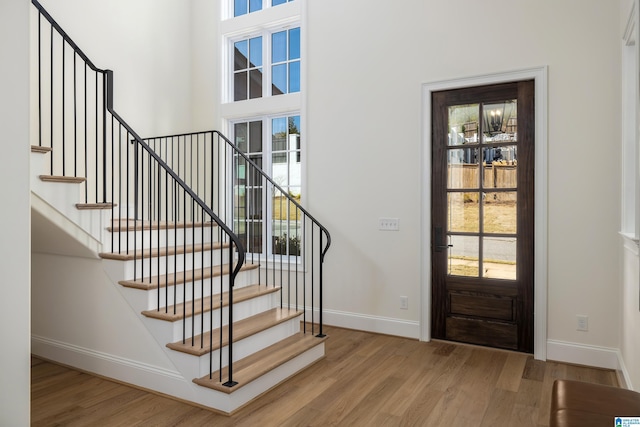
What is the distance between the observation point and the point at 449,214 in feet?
12.8

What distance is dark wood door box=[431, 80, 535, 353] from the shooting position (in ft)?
11.8

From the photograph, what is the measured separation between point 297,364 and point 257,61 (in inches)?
138

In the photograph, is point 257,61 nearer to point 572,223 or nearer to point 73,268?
point 73,268

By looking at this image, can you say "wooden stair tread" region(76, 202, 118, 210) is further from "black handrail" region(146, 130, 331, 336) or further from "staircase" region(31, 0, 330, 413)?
"black handrail" region(146, 130, 331, 336)

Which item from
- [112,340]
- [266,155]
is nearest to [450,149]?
[266,155]

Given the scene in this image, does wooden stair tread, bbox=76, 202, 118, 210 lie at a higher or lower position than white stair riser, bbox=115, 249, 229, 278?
Answer: higher

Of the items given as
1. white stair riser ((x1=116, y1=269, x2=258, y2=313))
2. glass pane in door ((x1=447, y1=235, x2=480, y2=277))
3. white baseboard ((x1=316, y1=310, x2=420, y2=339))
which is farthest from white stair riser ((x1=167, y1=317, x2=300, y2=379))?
glass pane in door ((x1=447, y1=235, x2=480, y2=277))

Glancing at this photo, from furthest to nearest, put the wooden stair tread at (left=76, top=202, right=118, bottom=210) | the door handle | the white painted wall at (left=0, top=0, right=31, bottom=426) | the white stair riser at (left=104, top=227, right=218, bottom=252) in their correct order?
the door handle, the white stair riser at (left=104, top=227, right=218, bottom=252), the wooden stair tread at (left=76, top=202, right=118, bottom=210), the white painted wall at (left=0, top=0, right=31, bottom=426)

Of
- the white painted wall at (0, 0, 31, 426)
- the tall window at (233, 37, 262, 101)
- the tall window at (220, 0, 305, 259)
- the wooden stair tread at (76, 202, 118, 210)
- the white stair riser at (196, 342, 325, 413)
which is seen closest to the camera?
the white painted wall at (0, 0, 31, 426)

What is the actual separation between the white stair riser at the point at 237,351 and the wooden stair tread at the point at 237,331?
44 millimetres

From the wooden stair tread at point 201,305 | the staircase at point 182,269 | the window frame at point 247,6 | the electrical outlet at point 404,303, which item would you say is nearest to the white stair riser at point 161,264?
the staircase at point 182,269

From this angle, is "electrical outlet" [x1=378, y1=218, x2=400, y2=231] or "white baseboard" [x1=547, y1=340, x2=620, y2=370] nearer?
"white baseboard" [x1=547, y1=340, x2=620, y2=370]

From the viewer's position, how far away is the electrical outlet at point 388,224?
4074mm

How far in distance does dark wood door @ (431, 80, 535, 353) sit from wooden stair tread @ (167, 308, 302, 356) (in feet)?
4.81
